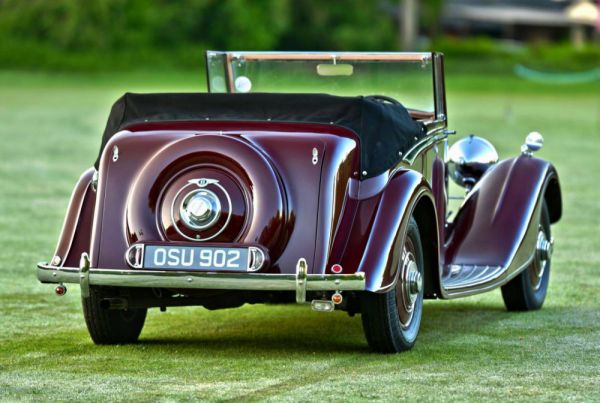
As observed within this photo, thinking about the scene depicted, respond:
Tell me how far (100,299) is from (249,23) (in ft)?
209

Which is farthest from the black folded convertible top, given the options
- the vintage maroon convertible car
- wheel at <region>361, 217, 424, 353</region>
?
wheel at <region>361, 217, 424, 353</region>

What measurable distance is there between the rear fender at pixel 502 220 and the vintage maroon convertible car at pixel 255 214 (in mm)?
762

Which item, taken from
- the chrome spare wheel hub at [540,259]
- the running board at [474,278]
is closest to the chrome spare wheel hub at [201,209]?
the running board at [474,278]

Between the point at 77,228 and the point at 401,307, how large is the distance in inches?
63.0

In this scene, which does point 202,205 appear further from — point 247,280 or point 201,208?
point 247,280

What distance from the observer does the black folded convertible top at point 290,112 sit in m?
6.78

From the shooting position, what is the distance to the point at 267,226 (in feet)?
21.2

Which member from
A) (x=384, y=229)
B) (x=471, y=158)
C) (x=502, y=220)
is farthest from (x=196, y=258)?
(x=471, y=158)

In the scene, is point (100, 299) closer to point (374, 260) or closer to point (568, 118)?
point (374, 260)

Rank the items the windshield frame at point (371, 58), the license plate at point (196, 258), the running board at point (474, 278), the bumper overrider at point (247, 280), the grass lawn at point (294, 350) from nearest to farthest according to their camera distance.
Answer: the grass lawn at point (294, 350)
the bumper overrider at point (247, 280)
the license plate at point (196, 258)
the running board at point (474, 278)
the windshield frame at point (371, 58)

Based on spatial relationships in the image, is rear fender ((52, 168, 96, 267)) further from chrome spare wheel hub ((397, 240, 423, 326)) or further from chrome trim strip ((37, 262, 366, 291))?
chrome spare wheel hub ((397, 240, 423, 326))

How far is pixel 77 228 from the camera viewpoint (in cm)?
690

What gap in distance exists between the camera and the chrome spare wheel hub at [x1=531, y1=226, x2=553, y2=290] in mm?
8781

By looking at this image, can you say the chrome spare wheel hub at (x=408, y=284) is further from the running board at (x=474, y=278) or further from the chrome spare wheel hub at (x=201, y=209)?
the chrome spare wheel hub at (x=201, y=209)
